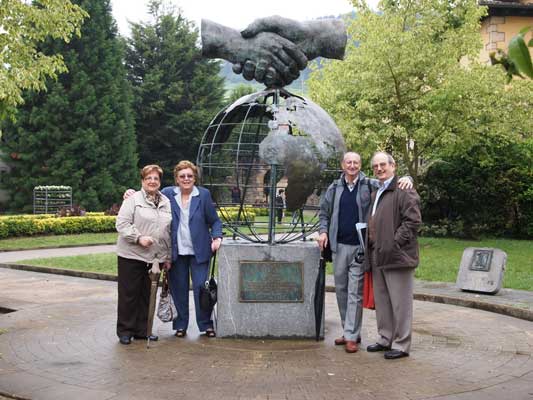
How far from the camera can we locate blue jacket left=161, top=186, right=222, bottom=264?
21.4 feet

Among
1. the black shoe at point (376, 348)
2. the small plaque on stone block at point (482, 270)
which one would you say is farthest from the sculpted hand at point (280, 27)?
the small plaque on stone block at point (482, 270)

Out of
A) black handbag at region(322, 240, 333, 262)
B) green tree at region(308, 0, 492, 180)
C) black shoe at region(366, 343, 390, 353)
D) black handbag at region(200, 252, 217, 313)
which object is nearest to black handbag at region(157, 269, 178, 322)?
black handbag at region(200, 252, 217, 313)

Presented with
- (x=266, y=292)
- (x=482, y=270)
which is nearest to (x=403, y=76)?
(x=482, y=270)

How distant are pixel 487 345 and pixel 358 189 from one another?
2179 millimetres

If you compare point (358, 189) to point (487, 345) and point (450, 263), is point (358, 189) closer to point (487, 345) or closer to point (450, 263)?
point (487, 345)

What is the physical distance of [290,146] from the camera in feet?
21.3

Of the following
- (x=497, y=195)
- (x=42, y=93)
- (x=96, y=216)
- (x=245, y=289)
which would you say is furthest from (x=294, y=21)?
(x=42, y=93)

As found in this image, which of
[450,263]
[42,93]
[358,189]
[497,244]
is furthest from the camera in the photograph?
[42,93]

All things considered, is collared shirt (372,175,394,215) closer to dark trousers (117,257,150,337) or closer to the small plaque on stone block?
dark trousers (117,257,150,337)

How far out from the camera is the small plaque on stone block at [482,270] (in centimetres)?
957

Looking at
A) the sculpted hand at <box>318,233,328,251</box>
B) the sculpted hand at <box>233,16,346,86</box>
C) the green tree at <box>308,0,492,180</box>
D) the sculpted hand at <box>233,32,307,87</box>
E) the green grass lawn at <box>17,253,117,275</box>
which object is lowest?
the green grass lawn at <box>17,253,117,275</box>

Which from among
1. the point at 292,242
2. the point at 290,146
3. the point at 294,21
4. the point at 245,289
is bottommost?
the point at 245,289

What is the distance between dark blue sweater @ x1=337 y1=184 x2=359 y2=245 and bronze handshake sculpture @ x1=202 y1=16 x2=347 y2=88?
1626 millimetres

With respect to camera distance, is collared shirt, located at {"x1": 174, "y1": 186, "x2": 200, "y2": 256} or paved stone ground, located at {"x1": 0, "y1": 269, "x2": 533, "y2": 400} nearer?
paved stone ground, located at {"x1": 0, "y1": 269, "x2": 533, "y2": 400}
